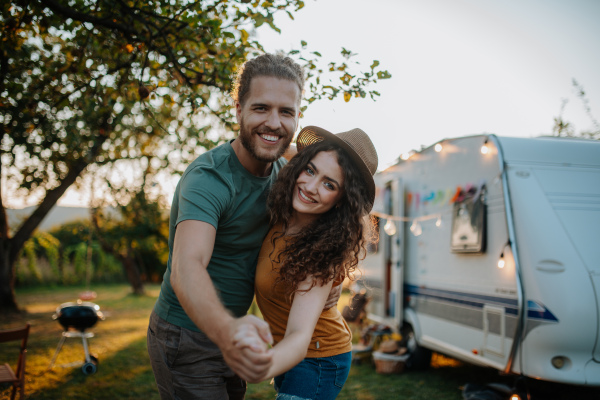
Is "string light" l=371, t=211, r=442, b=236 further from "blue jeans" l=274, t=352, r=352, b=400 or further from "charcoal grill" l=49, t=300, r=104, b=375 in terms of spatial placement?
"charcoal grill" l=49, t=300, r=104, b=375

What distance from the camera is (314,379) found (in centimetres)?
215

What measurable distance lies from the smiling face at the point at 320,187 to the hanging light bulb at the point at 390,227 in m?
4.97

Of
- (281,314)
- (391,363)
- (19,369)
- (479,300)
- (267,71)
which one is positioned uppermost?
(267,71)

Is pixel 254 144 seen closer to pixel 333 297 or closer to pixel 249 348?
pixel 333 297

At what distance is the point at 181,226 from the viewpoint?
185 centimetres

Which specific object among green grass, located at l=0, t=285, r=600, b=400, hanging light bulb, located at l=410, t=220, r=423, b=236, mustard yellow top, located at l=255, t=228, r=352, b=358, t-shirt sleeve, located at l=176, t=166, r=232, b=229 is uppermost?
t-shirt sleeve, located at l=176, t=166, r=232, b=229

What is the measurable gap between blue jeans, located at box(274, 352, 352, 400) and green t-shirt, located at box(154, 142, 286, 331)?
45 cm

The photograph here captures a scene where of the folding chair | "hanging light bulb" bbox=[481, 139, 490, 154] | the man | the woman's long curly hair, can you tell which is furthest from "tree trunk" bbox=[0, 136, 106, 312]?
the woman's long curly hair

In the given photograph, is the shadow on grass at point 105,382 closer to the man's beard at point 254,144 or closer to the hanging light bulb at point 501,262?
the hanging light bulb at point 501,262

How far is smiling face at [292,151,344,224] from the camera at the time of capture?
230 cm

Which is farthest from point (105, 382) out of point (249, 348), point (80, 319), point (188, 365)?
point (249, 348)

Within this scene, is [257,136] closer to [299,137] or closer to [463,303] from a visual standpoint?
[299,137]

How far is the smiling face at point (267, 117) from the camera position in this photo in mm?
2334

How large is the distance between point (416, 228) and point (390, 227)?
0.67 m
